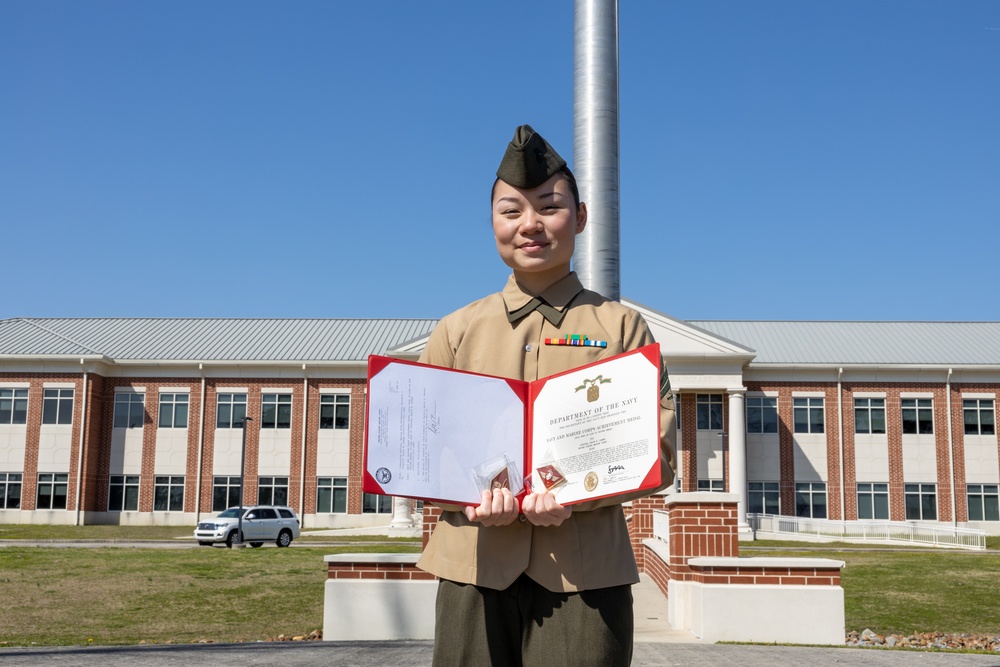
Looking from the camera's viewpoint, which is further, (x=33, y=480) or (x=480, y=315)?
(x=33, y=480)

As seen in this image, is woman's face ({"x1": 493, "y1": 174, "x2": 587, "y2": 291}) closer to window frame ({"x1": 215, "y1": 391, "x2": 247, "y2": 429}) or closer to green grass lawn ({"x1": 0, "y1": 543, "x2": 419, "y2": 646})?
green grass lawn ({"x1": 0, "y1": 543, "x2": 419, "y2": 646})

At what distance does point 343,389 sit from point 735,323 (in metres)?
19.4

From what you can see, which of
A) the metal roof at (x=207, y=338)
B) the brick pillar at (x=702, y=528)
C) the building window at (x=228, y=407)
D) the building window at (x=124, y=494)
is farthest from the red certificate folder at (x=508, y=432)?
the building window at (x=124, y=494)

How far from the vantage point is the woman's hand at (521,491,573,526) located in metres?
2.69

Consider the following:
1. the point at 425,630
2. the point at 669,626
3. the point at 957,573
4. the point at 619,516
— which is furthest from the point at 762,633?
the point at 957,573

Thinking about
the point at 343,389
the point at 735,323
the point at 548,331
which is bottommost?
the point at 548,331

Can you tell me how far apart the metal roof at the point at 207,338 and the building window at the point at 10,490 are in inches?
204

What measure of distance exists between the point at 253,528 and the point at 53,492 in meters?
15.9

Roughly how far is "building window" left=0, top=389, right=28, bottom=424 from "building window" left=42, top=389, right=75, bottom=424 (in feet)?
2.81

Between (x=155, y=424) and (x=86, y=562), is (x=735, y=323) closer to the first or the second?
(x=155, y=424)

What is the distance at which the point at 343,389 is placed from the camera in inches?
1638

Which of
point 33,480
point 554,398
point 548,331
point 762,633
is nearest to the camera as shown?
point 554,398

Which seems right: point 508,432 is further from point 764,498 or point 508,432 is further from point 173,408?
point 173,408

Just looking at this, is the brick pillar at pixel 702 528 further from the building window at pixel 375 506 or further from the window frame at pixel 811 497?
the window frame at pixel 811 497
